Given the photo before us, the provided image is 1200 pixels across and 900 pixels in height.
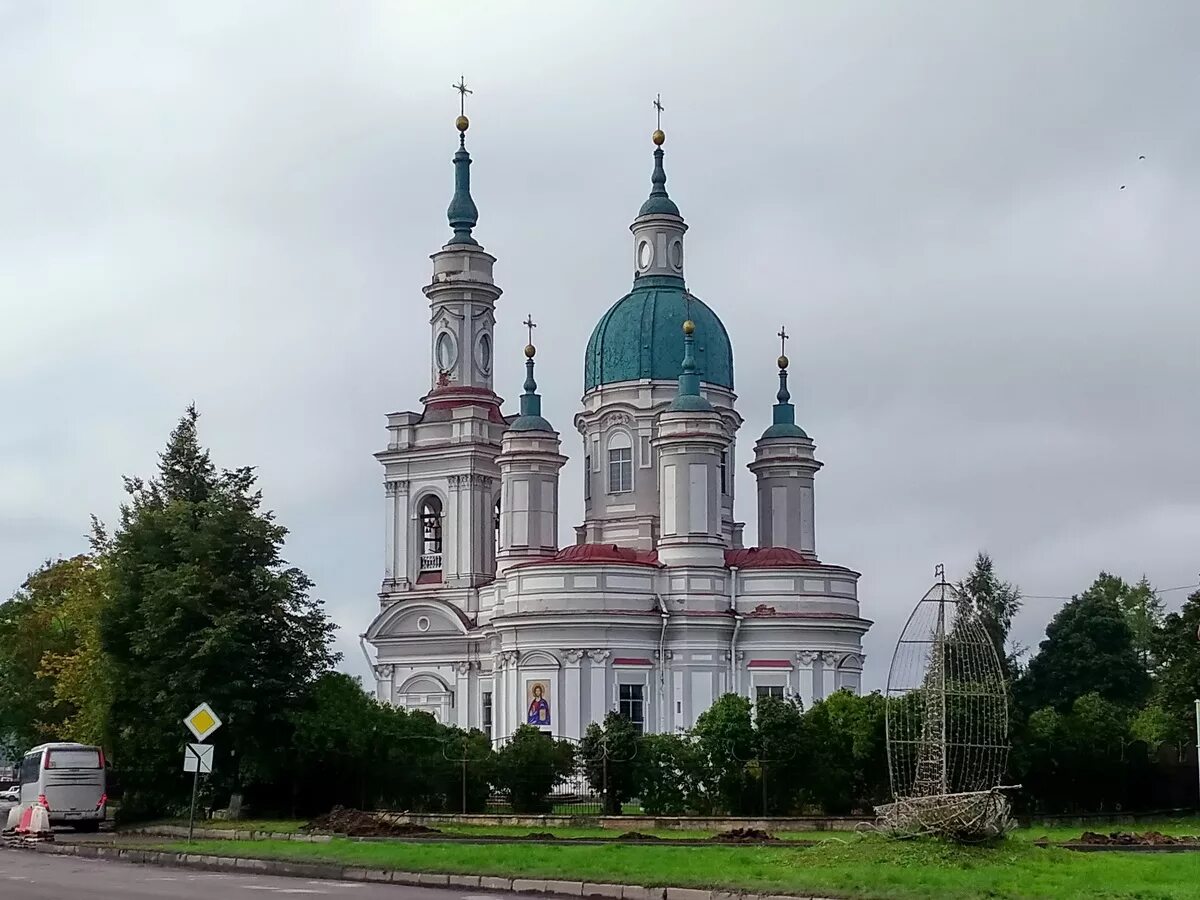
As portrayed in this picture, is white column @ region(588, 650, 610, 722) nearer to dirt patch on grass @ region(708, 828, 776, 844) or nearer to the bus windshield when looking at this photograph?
the bus windshield

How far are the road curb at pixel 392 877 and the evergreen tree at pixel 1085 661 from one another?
47.3 metres

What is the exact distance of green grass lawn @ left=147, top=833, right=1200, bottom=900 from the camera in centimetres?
1948

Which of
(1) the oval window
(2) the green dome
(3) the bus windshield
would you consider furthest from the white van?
(1) the oval window

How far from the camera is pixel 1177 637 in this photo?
146 ft

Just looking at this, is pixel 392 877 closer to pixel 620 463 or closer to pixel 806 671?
pixel 806 671

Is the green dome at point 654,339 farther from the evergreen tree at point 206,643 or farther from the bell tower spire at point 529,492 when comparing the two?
the evergreen tree at point 206,643

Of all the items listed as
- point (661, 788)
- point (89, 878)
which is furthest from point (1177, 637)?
point (89, 878)

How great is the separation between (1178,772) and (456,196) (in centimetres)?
4319

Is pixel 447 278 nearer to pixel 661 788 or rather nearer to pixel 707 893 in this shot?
pixel 661 788

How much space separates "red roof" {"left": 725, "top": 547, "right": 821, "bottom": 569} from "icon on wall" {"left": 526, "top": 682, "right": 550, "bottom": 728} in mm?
8857

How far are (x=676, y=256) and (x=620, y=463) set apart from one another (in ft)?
32.3

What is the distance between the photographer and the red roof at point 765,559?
64.1 metres

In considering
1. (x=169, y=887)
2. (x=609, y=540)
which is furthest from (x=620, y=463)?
(x=169, y=887)

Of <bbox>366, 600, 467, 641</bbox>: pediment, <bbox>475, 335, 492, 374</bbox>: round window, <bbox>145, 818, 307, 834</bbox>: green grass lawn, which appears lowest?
<bbox>145, 818, 307, 834</bbox>: green grass lawn
